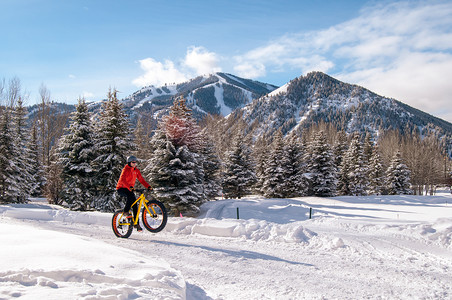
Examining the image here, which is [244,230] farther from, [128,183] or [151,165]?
[151,165]

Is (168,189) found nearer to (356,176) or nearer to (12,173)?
(12,173)

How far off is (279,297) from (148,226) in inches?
188

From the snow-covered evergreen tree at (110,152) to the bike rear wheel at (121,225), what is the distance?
13.6 metres

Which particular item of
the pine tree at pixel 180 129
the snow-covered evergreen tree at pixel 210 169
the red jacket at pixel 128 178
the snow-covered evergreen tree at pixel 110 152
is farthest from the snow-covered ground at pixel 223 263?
the snow-covered evergreen tree at pixel 210 169

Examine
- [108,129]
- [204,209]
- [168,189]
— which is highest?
[108,129]

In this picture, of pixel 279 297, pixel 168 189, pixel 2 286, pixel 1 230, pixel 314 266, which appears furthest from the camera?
pixel 168 189

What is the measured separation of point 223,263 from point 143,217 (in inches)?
126

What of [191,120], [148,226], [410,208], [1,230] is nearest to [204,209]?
[191,120]

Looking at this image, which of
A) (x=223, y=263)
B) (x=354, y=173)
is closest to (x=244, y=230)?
(x=223, y=263)

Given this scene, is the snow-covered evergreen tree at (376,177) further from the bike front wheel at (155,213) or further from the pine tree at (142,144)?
the bike front wheel at (155,213)

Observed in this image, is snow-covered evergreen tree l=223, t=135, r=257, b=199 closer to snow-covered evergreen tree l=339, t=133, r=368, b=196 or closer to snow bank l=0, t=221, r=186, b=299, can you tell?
snow-covered evergreen tree l=339, t=133, r=368, b=196

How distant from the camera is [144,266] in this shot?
14.4 feet

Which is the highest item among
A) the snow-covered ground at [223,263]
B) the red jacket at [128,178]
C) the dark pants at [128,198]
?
the red jacket at [128,178]

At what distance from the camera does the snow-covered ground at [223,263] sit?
11.9 feet
